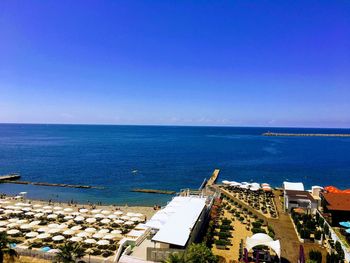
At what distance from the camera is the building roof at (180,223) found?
2680cm

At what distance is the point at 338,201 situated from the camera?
40.6m

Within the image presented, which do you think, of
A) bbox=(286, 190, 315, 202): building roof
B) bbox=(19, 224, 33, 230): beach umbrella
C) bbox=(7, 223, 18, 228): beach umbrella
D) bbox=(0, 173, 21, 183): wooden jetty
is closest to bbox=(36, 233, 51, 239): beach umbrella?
bbox=(19, 224, 33, 230): beach umbrella

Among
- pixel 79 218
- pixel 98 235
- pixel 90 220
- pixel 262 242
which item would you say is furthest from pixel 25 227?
pixel 262 242

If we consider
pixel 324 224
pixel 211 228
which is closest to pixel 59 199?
pixel 211 228

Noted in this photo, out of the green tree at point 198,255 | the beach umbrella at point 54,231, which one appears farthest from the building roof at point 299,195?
the beach umbrella at point 54,231

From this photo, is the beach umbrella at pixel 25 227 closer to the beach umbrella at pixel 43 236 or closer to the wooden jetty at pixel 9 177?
the beach umbrella at pixel 43 236

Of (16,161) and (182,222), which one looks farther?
(16,161)

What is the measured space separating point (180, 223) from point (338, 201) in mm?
25309

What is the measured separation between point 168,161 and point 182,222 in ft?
287

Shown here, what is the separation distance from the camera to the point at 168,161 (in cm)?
11806

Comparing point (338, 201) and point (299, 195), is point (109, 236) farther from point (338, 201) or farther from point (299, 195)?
point (338, 201)

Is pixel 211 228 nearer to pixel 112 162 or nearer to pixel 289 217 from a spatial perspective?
pixel 289 217

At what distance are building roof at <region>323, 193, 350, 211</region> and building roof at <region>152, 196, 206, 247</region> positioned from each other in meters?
18.2

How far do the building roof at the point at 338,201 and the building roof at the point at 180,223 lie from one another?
716 inches
